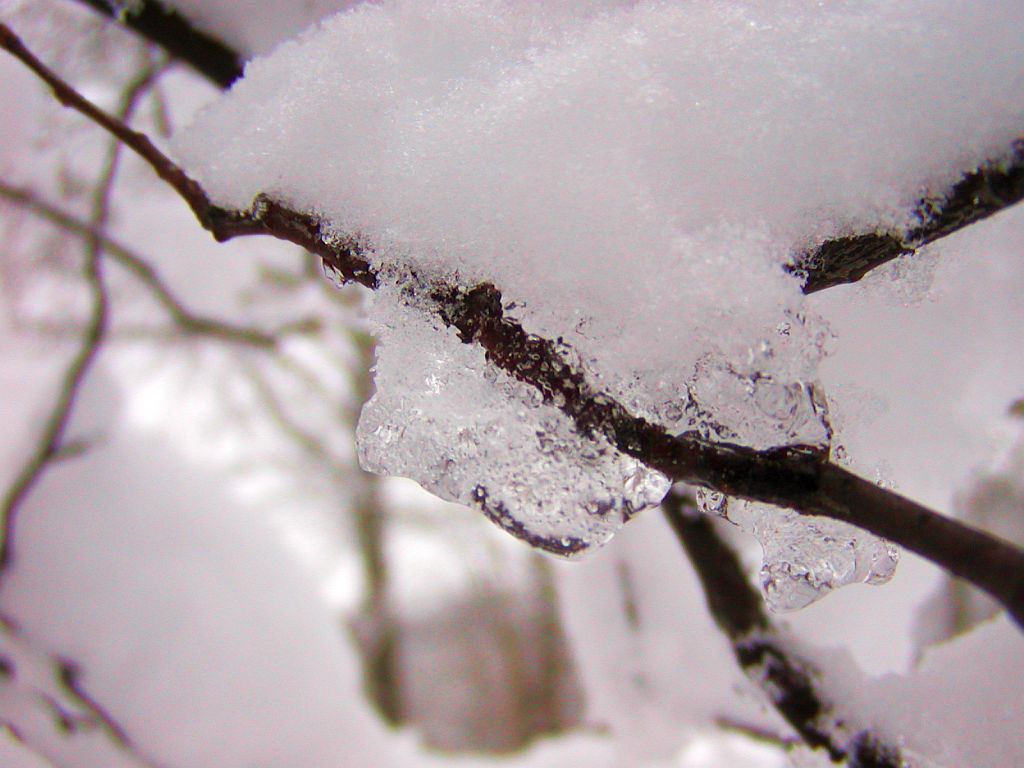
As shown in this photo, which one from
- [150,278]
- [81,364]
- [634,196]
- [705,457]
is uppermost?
[150,278]

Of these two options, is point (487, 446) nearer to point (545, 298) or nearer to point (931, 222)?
point (545, 298)

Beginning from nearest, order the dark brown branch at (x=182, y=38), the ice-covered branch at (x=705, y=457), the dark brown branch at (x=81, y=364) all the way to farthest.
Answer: the ice-covered branch at (x=705, y=457), the dark brown branch at (x=182, y=38), the dark brown branch at (x=81, y=364)

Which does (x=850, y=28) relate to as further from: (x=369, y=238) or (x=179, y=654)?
(x=179, y=654)

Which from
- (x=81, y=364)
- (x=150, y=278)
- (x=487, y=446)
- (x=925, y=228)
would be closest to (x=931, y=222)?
(x=925, y=228)

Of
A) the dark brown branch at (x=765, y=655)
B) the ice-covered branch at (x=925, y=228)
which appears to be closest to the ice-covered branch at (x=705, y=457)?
the ice-covered branch at (x=925, y=228)

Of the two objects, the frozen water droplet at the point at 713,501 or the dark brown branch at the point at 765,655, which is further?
the dark brown branch at the point at 765,655

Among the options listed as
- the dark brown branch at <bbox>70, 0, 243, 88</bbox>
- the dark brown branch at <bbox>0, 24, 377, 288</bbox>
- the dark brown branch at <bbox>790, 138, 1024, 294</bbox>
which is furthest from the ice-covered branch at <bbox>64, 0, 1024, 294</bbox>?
the dark brown branch at <bbox>70, 0, 243, 88</bbox>

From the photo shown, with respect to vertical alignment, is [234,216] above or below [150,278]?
below

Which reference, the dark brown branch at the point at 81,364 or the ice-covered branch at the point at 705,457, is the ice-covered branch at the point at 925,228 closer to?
the ice-covered branch at the point at 705,457
